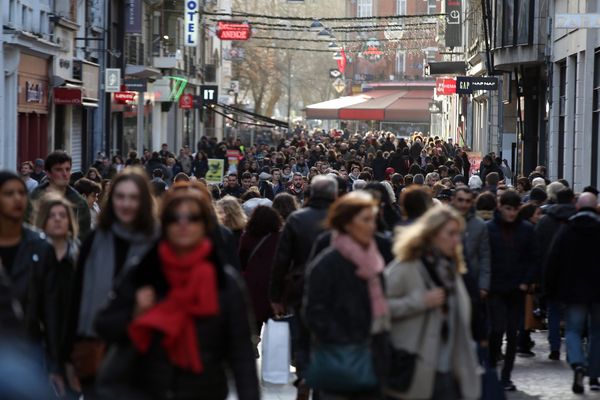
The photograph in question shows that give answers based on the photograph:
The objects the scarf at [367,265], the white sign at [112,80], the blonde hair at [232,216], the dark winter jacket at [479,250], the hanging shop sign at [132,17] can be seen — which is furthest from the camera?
the hanging shop sign at [132,17]

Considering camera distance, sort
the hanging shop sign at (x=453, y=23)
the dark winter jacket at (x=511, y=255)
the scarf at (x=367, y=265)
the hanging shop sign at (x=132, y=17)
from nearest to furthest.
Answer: the scarf at (x=367, y=265), the dark winter jacket at (x=511, y=255), the hanging shop sign at (x=132, y=17), the hanging shop sign at (x=453, y=23)

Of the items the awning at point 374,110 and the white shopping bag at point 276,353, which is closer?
the white shopping bag at point 276,353

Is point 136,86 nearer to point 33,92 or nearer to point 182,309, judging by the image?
point 33,92

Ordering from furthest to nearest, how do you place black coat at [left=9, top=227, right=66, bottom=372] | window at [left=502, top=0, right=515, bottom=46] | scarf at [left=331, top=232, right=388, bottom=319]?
window at [left=502, top=0, right=515, bottom=46]
black coat at [left=9, top=227, right=66, bottom=372]
scarf at [left=331, top=232, right=388, bottom=319]

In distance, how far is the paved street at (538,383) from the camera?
40.7ft

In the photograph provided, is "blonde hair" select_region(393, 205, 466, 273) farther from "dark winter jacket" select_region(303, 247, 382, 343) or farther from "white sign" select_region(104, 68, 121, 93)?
"white sign" select_region(104, 68, 121, 93)

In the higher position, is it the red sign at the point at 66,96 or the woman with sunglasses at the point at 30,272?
the red sign at the point at 66,96

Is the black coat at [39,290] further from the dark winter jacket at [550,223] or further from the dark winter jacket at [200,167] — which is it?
the dark winter jacket at [200,167]

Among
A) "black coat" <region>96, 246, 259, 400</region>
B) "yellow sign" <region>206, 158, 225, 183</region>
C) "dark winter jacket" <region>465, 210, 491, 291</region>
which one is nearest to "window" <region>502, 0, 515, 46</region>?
"yellow sign" <region>206, 158, 225, 183</region>

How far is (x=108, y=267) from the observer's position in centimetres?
757

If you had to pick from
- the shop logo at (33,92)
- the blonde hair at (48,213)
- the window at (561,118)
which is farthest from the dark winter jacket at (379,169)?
the blonde hair at (48,213)

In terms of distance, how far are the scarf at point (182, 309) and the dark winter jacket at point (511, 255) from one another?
6.52m

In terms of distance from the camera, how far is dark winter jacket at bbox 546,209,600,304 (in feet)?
40.7

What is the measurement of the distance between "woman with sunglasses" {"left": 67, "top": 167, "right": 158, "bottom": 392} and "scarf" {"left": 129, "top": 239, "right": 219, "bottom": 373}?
1.06 metres
